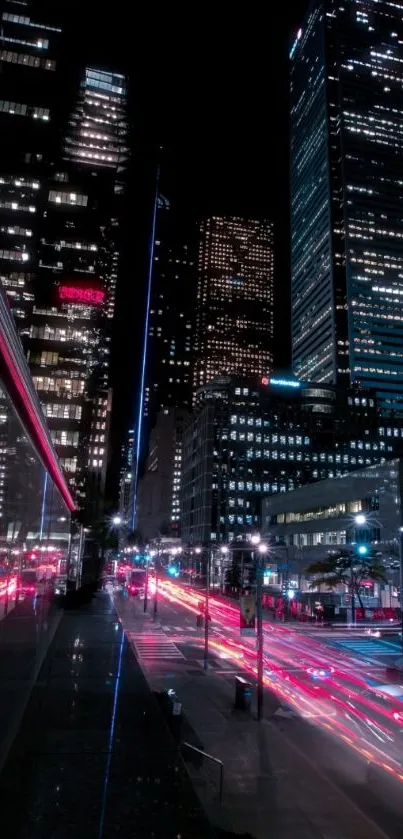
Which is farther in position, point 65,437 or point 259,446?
point 259,446

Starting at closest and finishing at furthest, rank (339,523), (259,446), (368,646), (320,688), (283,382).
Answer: (320,688) < (368,646) < (339,523) < (259,446) < (283,382)

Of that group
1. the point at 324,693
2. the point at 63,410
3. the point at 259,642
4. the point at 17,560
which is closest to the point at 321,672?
the point at 324,693

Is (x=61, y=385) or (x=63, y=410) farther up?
(x=61, y=385)

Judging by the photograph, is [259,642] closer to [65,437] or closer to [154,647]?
[154,647]

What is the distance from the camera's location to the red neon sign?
114562mm

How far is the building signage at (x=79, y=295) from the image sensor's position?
115 meters

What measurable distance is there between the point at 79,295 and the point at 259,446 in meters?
61.2

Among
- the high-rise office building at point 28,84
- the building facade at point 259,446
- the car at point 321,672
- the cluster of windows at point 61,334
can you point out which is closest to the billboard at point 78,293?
the cluster of windows at point 61,334

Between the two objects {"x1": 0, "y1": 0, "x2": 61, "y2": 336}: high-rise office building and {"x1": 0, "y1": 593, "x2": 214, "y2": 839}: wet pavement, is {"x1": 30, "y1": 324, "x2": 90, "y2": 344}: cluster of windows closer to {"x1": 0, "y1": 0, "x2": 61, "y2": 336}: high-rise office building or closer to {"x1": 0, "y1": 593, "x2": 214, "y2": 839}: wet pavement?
{"x1": 0, "y1": 0, "x2": 61, "y2": 336}: high-rise office building

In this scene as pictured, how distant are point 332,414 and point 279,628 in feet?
379

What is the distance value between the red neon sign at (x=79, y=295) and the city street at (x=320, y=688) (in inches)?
3191

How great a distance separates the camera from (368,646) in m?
37.6

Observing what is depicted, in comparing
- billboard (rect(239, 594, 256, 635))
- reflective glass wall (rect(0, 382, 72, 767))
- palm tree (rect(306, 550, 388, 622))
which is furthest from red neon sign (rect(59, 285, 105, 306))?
reflective glass wall (rect(0, 382, 72, 767))

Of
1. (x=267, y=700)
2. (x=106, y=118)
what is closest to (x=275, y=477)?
(x=106, y=118)
